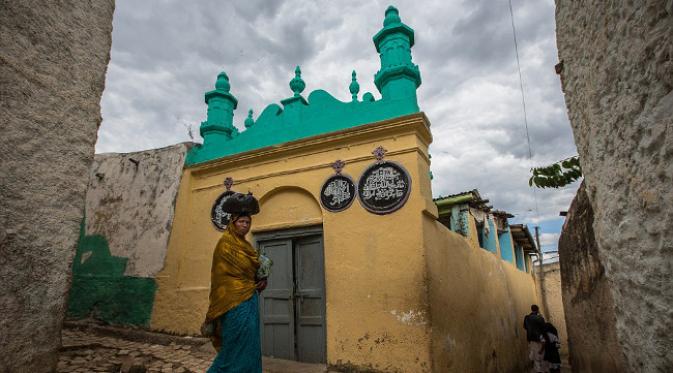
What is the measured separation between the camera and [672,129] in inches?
60.1

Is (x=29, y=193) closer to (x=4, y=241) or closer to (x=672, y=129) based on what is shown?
(x=4, y=241)

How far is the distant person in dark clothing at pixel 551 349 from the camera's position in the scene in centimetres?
743

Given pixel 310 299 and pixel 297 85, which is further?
pixel 297 85

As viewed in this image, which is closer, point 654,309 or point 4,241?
point 654,309

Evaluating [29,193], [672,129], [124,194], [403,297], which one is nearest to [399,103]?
[403,297]

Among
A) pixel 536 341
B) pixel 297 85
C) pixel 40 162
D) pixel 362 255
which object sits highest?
pixel 297 85

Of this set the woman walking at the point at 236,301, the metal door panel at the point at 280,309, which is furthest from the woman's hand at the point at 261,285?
the metal door panel at the point at 280,309

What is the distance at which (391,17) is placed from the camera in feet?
18.7

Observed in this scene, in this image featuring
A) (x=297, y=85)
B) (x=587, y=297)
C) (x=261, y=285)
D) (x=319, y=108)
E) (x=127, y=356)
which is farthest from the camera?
(x=297, y=85)

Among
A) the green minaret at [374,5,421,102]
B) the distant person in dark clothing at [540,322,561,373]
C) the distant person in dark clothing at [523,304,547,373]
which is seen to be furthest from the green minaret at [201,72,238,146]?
the distant person in dark clothing at [540,322,561,373]

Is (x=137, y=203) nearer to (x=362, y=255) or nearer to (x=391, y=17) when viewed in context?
(x=362, y=255)

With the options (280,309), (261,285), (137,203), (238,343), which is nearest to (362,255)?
(280,309)

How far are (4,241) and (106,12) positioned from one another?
2.28 metres

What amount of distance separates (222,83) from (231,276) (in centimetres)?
563
